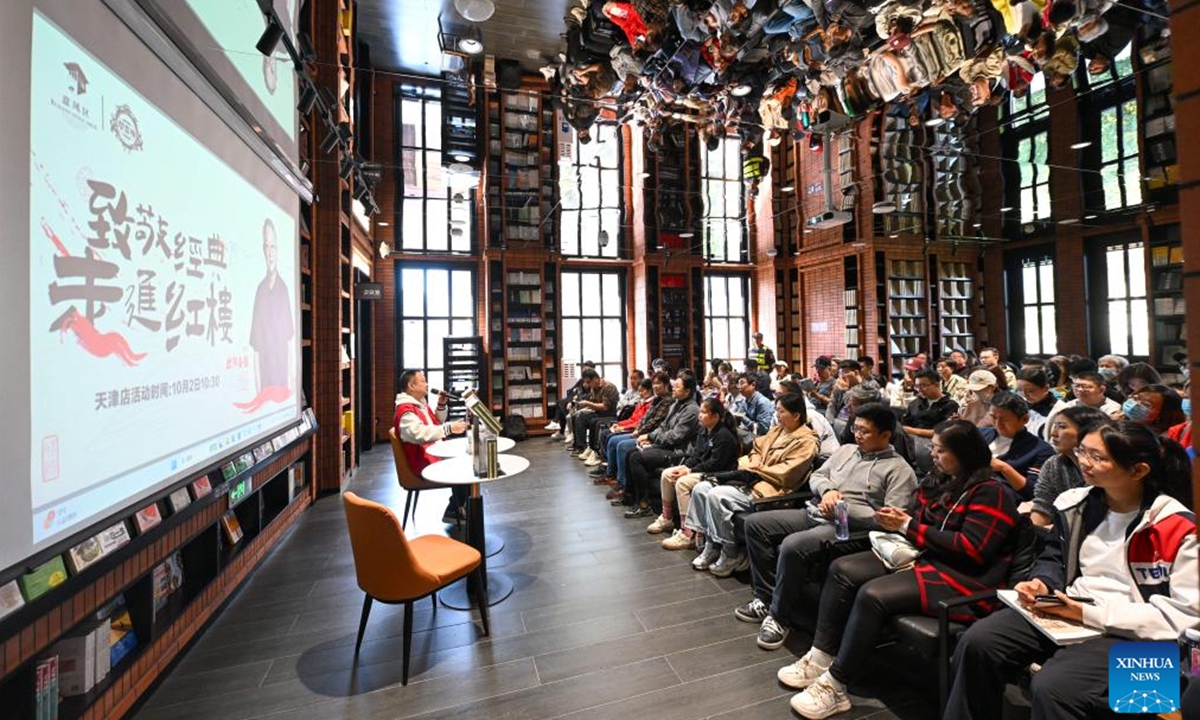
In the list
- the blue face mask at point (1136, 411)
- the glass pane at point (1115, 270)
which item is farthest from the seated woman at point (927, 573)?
the glass pane at point (1115, 270)

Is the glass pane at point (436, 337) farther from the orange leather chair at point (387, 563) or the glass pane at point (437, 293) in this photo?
the orange leather chair at point (387, 563)

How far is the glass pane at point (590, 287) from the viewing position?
9.43 metres

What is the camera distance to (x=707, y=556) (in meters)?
3.23

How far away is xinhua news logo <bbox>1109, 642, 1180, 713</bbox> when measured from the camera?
1.31m

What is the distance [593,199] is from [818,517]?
7.72 meters

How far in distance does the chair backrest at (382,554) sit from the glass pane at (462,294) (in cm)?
698

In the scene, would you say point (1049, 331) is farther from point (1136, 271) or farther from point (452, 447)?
point (452, 447)

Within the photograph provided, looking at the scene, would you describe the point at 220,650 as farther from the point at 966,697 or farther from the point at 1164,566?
the point at 1164,566

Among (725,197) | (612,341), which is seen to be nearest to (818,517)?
(612,341)

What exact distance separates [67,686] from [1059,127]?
1301 cm

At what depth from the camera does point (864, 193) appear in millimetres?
8016

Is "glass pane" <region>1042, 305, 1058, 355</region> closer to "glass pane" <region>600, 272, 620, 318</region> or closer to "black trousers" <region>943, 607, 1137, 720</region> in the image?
"glass pane" <region>600, 272, 620, 318</region>

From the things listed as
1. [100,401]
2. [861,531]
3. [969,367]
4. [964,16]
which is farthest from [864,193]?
[100,401]

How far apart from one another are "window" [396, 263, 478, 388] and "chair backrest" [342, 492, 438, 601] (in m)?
6.53
